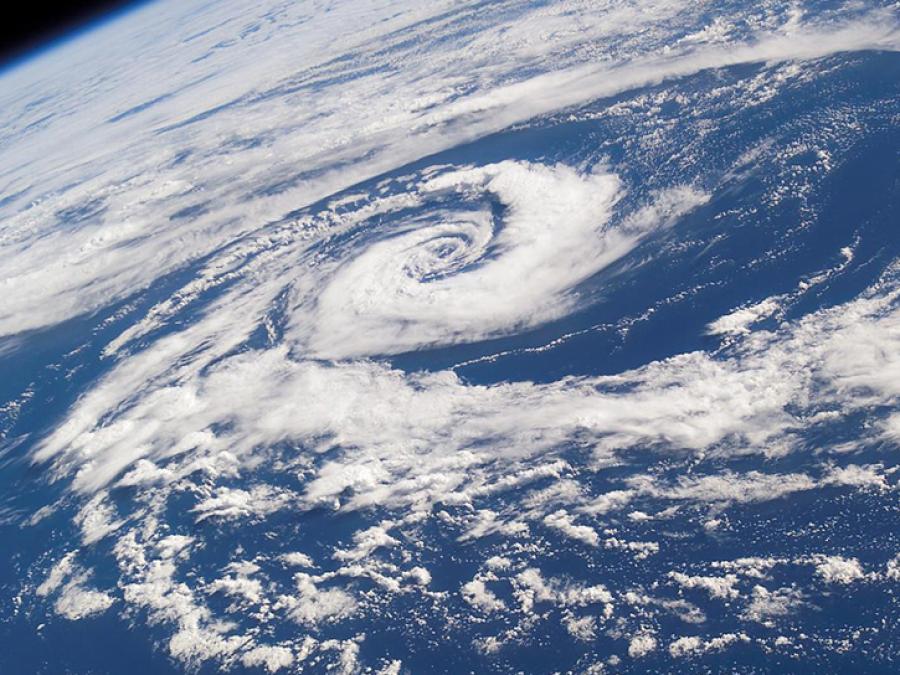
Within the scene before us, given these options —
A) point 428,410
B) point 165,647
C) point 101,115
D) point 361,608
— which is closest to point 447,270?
point 428,410

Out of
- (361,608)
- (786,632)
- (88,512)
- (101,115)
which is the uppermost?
(101,115)

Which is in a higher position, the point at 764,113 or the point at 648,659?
the point at 764,113

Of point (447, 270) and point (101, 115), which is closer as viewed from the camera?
point (447, 270)

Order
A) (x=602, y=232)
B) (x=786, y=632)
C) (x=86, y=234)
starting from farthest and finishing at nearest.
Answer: (x=86, y=234) < (x=602, y=232) < (x=786, y=632)

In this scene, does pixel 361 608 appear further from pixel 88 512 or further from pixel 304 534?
pixel 88 512

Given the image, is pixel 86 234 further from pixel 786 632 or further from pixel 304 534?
pixel 786 632

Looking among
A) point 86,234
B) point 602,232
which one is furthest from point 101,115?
point 602,232

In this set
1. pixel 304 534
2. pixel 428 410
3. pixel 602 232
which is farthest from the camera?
pixel 602 232
